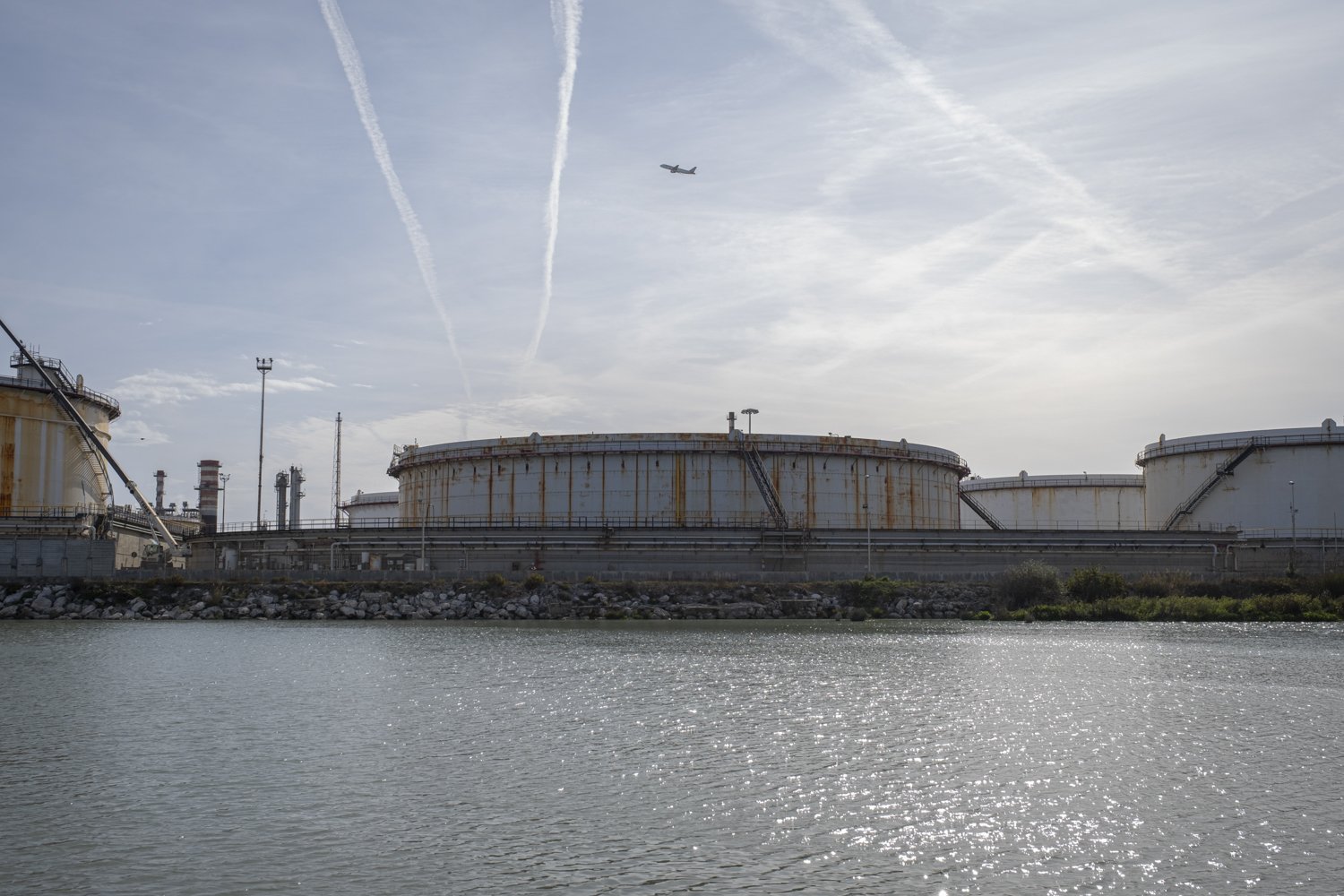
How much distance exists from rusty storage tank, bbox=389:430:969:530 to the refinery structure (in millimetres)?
109

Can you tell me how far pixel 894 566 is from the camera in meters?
69.2

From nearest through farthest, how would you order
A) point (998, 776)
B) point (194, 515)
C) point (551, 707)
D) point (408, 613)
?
point (998, 776) → point (551, 707) → point (408, 613) → point (194, 515)

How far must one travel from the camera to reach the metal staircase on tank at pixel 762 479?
7456cm

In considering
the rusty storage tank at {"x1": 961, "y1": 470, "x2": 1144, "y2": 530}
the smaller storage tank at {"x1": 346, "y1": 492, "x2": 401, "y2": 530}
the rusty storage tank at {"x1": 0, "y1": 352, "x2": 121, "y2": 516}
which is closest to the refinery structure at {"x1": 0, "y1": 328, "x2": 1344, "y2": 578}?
the rusty storage tank at {"x1": 0, "y1": 352, "x2": 121, "y2": 516}

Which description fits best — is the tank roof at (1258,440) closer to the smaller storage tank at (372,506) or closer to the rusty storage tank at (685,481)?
the rusty storage tank at (685,481)

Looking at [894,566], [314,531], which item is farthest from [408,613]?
[894,566]

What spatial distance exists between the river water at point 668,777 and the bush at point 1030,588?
1002 inches

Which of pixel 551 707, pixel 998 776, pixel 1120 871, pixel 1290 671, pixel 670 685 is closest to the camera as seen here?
pixel 1120 871

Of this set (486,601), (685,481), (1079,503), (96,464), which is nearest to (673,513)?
(685,481)

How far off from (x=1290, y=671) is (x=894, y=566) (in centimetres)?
3524

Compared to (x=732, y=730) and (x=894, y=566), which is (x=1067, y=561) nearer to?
(x=894, y=566)

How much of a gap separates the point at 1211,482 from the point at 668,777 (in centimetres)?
7391

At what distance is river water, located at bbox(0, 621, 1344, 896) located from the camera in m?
14.3

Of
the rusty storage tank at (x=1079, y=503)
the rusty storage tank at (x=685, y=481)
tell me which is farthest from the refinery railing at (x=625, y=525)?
the rusty storage tank at (x=1079, y=503)
